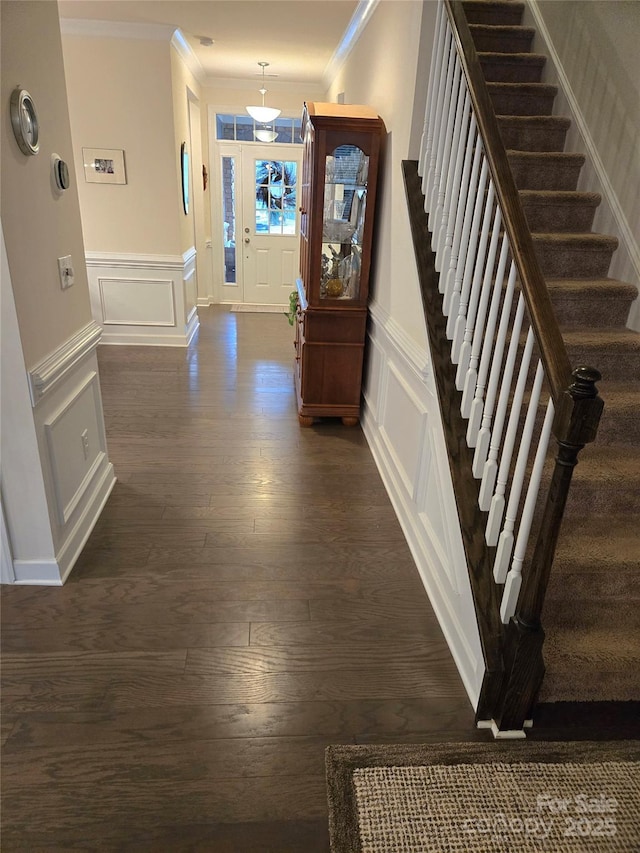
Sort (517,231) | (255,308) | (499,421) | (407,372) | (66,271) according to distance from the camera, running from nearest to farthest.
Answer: (517,231) → (499,421) → (66,271) → (407,372) → (255,308)

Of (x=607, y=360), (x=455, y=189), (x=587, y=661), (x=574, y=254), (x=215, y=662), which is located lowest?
(x=215, y=662)

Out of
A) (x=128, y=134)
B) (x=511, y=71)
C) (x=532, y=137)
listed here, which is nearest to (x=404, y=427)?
(x=532, y=137)

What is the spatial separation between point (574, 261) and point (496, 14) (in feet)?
6.88

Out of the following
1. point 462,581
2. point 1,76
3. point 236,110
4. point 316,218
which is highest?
point 236,110

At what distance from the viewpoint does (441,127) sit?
235 centimetres

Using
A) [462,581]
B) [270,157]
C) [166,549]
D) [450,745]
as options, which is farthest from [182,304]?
[450,745]

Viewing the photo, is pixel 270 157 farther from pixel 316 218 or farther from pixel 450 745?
pixel 450 745

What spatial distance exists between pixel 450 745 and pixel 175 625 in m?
1.04

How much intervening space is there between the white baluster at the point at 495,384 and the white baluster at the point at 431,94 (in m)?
Result: 1.19

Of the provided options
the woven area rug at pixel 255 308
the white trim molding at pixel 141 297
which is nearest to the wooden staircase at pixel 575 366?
the white trim molding at pixel 141 297

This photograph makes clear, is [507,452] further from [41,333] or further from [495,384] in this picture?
[41,333]

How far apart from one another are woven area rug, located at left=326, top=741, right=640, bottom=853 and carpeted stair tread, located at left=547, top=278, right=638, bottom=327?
1713mm

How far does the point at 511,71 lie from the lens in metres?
3.31

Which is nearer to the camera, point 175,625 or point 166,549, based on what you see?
point 175,625
